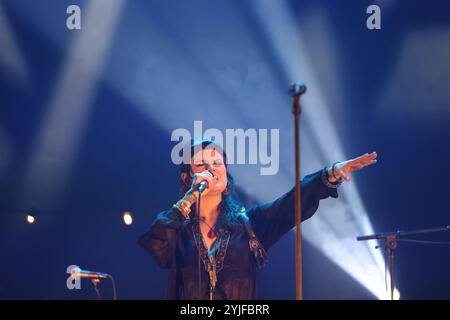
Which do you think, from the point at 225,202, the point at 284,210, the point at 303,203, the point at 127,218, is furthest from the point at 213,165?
the point at 127,218

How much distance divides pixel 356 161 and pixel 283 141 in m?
1.94

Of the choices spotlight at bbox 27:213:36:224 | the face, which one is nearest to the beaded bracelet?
the face

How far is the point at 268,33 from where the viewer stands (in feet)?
16.5

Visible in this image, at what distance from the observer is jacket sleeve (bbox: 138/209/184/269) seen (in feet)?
10.7

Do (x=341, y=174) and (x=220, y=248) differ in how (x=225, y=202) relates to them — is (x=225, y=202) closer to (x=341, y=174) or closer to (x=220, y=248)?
(x=220, y=248)

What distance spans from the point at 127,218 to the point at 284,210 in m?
1.93

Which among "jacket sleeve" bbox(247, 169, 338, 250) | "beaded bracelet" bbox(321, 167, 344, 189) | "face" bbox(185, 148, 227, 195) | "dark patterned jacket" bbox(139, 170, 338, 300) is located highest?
"face" bbox(185, 148, 227, 195)

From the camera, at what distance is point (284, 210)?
3467 mm

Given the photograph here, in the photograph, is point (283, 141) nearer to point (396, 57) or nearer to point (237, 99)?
point (237, 99)

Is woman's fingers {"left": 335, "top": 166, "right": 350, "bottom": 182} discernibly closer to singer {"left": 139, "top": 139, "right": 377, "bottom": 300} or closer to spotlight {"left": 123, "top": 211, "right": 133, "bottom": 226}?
singer {"left": 139, "top": 139, "right": 377, "bottom": 300}

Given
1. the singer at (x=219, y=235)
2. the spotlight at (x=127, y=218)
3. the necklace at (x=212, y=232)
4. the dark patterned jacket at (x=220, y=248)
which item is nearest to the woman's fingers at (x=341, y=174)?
the singer at (x=219, y=235)

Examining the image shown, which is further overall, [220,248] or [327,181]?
[220,248]

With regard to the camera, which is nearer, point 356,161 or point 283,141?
point 356,161
